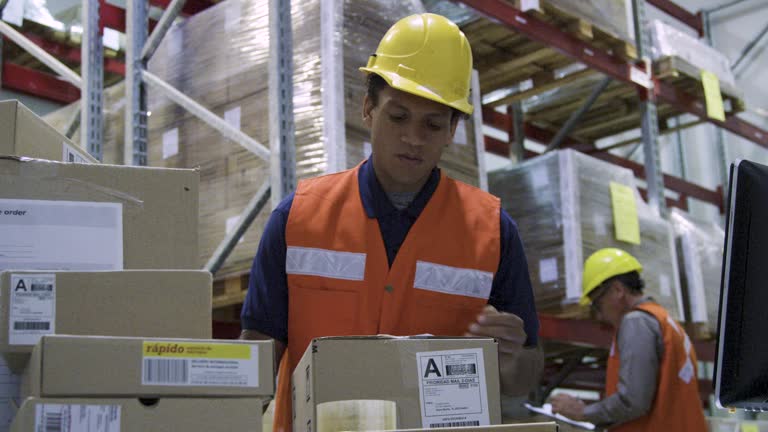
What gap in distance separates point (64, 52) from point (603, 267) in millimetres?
3302

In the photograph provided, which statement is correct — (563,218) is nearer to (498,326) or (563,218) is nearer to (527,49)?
(527,49)

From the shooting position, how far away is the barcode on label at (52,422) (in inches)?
53.9

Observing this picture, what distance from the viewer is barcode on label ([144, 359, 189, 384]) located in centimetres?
145

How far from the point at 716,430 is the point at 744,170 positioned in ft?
13.8

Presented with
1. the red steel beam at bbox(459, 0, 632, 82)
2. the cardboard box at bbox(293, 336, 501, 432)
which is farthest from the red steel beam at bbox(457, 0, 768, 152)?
the cardboard box at bbox(293, 336, 501, 432)

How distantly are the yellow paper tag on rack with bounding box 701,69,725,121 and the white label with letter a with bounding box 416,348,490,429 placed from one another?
5488mm

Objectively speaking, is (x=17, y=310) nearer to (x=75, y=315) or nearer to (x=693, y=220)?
(x=75, y=315)

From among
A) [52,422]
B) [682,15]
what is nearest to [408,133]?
[52,422]

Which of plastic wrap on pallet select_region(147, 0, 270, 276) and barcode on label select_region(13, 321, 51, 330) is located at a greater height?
plastic wrap on pallet select_region(147, 0, 270, 276)

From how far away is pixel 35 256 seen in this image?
Answer: 1.72m

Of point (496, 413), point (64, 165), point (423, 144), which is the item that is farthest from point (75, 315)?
point (423, 144)

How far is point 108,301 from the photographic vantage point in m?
1.60

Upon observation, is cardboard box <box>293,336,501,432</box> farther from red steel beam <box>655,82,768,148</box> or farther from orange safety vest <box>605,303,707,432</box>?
red steel beam <box>655,82,768,148</box>

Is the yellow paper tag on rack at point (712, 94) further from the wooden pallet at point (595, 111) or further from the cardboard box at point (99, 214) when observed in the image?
the cardboard box at point (99, 214)
